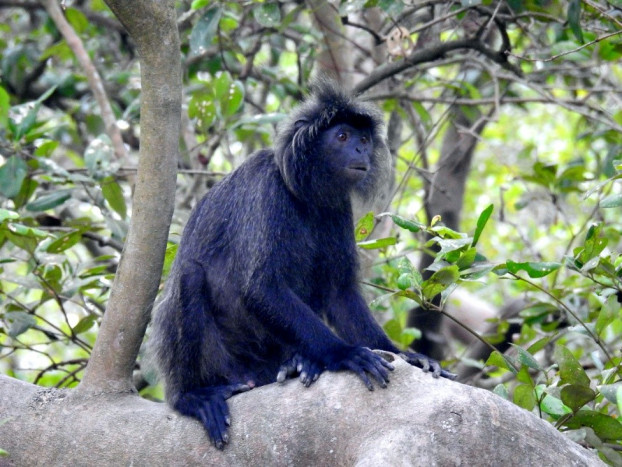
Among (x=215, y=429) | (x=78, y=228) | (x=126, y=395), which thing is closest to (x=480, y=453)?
(x=215, y=429)

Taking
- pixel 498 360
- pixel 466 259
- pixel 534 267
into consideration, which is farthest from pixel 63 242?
pixel 534 267

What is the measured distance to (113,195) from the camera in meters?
4.79

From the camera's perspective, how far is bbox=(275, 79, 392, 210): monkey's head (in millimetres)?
4211

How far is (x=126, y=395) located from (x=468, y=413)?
5.05ft

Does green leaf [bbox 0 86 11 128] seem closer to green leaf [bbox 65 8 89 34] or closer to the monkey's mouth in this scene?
the monkey's mouth

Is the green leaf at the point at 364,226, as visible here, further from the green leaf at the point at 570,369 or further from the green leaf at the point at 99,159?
the green leaf at the point at 99,159

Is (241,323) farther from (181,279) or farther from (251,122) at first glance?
(251,122)

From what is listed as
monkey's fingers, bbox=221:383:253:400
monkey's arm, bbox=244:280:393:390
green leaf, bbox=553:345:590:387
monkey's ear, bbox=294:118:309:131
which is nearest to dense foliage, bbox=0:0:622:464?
green leaf, bbox=553:345:590:387

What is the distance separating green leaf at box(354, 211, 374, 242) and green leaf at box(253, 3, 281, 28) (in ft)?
5.44

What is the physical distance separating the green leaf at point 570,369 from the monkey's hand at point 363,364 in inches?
28.1

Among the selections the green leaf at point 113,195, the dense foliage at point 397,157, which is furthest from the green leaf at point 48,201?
the green leaf at point 113,195

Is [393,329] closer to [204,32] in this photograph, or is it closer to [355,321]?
[355,321]

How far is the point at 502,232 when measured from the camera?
1089 centimetres

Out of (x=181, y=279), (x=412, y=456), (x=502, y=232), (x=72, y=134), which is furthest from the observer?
(x=502, y=232)
